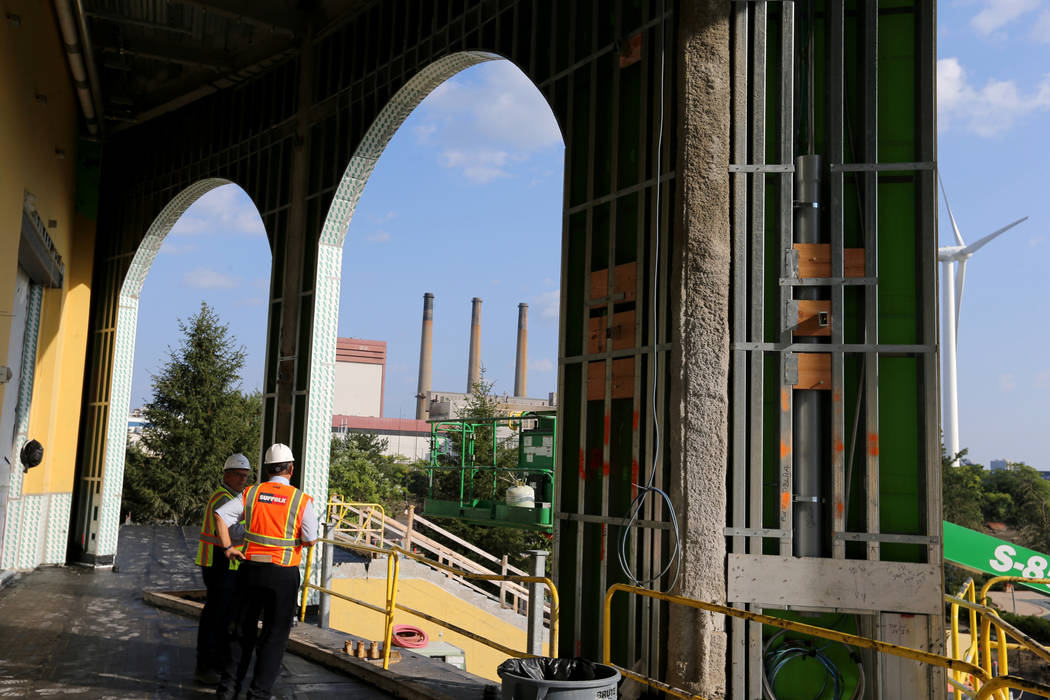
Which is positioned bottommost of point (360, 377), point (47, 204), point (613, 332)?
point (613, 332)

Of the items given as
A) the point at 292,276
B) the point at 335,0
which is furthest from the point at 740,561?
the point at 335,0

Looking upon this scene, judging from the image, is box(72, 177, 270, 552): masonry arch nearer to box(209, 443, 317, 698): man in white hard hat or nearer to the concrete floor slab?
the concrete floor slab

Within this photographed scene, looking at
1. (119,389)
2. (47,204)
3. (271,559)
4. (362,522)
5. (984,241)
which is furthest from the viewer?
(984,241)

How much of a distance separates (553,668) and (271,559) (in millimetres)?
2212

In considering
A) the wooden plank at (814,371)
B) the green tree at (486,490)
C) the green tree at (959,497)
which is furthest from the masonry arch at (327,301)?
the green tree at (959,497)

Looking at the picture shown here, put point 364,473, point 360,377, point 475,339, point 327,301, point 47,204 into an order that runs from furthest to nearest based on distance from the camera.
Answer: point 360,377, point 475,339, point 364,473, point 47,204, point 327,301

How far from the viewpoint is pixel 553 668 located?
5.68m

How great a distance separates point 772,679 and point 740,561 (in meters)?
0.92

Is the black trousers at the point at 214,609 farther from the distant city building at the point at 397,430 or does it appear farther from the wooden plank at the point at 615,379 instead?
the distant city building at the point at 397,430

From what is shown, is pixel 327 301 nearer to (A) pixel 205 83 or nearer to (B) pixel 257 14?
(B) pixel 257 14

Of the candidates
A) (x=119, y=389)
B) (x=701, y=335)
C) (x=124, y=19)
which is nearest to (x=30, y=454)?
(x=119, y=389)

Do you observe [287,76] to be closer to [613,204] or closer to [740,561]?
[613,204]

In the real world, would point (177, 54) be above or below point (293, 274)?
above

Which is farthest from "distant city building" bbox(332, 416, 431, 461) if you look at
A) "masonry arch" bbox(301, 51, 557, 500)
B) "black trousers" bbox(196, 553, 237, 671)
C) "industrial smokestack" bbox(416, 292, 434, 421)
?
→ "black trousers" bbox(196, 553, 237, 671)
